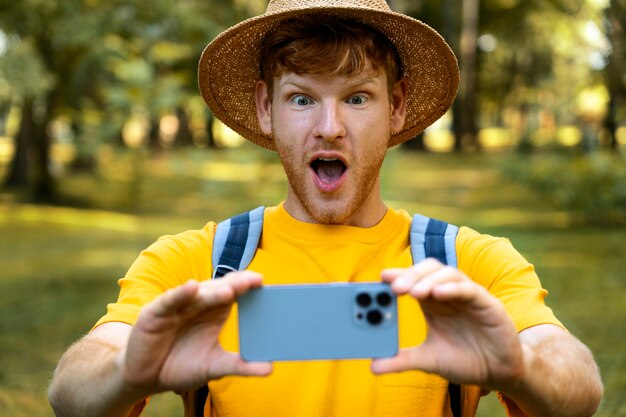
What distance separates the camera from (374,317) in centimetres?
194

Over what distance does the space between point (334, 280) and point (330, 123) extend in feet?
1.55

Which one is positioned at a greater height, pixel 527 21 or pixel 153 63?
pixel 527 21

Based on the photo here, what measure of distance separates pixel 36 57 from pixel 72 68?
3.61 metres

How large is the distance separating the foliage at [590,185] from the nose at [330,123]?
10895 millimetres

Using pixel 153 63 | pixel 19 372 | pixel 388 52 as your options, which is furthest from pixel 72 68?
pixel 388 52

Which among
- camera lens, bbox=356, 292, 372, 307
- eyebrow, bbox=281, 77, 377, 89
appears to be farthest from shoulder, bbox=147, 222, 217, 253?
camera lens, bbox=356, 292, 372, 307

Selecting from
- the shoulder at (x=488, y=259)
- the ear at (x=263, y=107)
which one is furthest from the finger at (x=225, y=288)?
the ear at (x=263, y=107)

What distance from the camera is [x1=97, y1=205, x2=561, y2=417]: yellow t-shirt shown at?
2488mm

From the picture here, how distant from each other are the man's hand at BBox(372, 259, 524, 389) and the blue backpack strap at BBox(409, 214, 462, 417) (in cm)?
57

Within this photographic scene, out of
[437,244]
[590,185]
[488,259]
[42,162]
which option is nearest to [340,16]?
[437,244]

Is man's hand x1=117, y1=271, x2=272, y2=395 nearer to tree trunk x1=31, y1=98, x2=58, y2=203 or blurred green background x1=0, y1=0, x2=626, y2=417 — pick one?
blurred green background x1=0, y1=0, x2=626, y2=417

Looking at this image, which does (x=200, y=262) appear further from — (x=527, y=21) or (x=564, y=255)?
(x=527, y=21)

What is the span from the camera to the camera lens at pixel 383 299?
1.93m

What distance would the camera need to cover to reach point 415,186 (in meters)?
22.6
